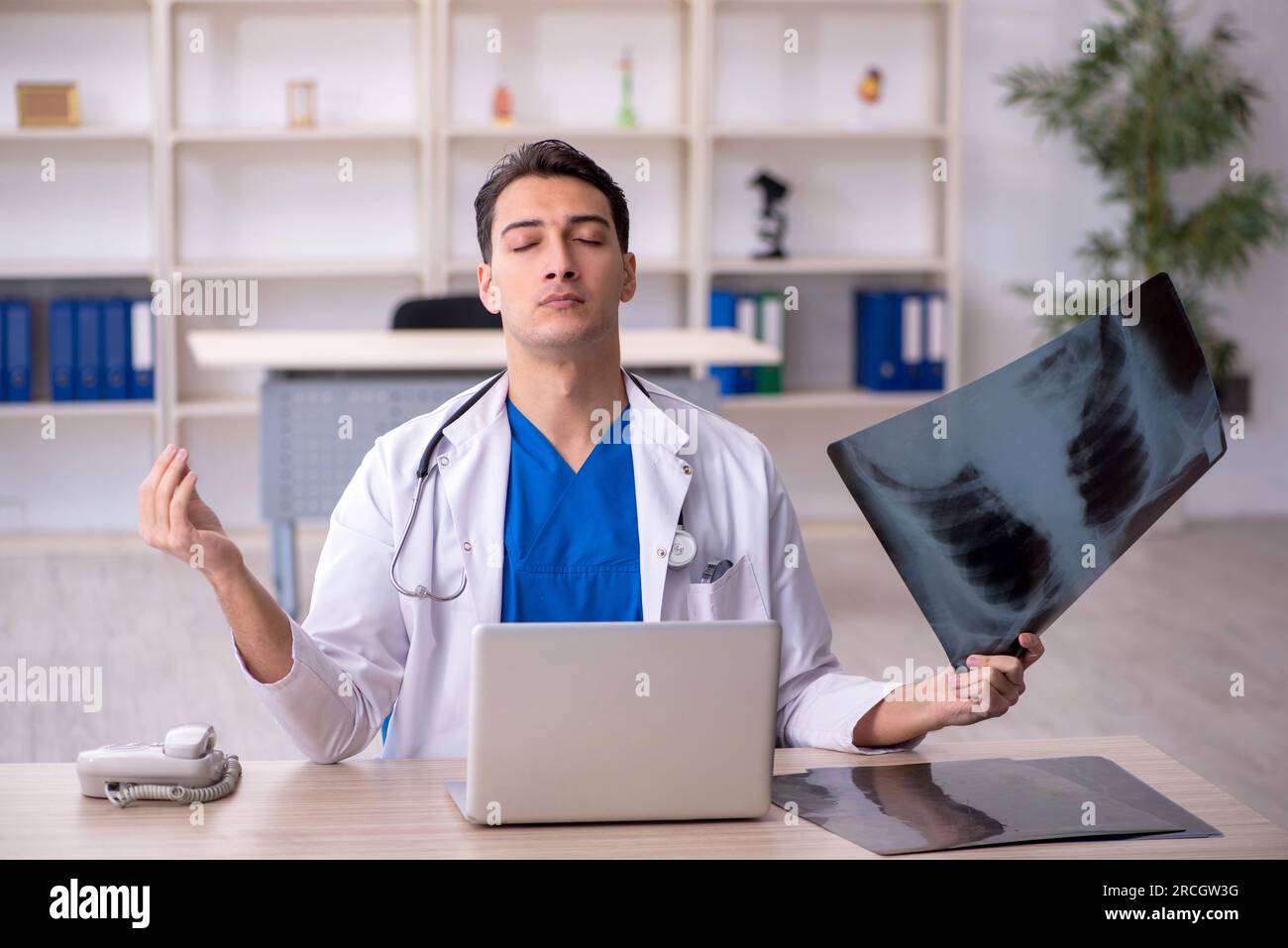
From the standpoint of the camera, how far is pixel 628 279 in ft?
6.18

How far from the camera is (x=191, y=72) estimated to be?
571 centimetres

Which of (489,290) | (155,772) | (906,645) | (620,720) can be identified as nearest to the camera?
(620,720)

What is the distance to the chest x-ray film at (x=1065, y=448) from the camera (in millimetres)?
1387

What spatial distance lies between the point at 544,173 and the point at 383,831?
2.67 feet

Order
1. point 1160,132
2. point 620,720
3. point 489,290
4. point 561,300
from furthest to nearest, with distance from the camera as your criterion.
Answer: point 1160,132, point 489,290, point 561,300, point 620,720

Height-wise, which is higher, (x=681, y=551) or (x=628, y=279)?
(x=628, y=279)

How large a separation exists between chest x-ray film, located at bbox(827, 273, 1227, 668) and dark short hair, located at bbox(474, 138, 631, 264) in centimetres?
54

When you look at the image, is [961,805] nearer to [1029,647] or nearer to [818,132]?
[1029,647]

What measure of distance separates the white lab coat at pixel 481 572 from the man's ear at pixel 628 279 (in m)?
0.11

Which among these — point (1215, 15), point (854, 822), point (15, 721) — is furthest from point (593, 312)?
point (1215, 15)

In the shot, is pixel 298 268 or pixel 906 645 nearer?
pixel 906 645

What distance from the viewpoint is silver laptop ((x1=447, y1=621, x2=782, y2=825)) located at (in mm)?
1291

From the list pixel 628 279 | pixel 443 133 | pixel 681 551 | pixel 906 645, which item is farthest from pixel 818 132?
pixel 681 551

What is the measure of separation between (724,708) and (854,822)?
179 mm
